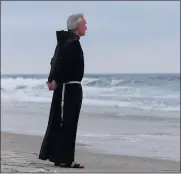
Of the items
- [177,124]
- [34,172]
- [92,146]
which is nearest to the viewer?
[34,172]

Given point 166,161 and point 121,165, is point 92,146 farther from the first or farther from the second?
point 121,165

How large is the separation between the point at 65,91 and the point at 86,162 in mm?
1846

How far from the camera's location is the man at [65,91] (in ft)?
18.7

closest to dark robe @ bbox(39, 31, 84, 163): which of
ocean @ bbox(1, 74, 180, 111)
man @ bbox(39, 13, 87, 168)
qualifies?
man @ bbox(39, 13, 87, 168)

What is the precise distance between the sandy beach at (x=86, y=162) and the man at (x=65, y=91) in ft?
0.64

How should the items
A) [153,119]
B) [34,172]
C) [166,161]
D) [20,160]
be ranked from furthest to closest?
[153,119] → [166,161] → [20,160] → [34,172]

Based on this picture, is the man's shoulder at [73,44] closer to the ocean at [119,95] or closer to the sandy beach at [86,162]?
the sandy beach at [86,162]

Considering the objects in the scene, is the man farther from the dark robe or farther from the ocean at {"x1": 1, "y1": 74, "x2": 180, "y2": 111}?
the ocean at {"x1": 1, "y1": 74, "x2": 180, "y2": 111}

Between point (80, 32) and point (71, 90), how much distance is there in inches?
23.5

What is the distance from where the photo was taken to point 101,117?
1642 centimetres

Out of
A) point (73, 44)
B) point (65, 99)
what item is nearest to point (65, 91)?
point (65, 99)

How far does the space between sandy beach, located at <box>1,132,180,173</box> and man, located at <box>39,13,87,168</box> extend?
0.64 feet

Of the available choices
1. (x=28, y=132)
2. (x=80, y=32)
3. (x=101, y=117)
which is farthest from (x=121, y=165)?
(x=101, y=117)

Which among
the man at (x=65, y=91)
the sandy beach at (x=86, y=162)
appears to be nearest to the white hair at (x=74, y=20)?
the man at (x=65, y=91)
